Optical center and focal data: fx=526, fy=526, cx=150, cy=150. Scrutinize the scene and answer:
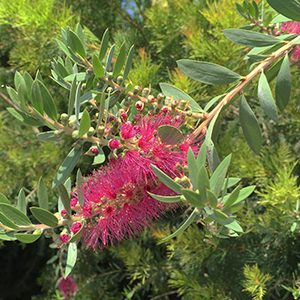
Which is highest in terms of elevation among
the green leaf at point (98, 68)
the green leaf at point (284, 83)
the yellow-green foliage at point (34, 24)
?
the yellow-green foliage at point (34, 24)

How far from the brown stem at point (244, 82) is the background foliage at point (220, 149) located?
0.36 m

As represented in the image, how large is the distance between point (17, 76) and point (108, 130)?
0.13 metres

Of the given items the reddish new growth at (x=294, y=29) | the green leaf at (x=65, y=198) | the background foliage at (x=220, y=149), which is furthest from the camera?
the background foliage at (x=220, y=149)

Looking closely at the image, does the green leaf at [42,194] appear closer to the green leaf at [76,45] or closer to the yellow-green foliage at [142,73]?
the green leaf at [76,45]

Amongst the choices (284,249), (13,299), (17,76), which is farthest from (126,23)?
(13,299)

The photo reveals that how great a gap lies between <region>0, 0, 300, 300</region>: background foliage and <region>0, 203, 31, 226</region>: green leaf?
0.43 m

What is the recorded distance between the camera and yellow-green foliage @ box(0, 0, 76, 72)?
1.24m

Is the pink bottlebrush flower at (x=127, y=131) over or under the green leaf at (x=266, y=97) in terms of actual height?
over

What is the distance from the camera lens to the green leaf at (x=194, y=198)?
0.50 meters

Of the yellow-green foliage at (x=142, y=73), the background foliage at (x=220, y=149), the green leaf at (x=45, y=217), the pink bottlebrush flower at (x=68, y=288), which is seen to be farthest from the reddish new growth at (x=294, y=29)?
the pink bottlebrush flower at (x=68, y=288)

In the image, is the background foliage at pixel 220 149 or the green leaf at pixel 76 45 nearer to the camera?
the green leaf at pixel 76 45

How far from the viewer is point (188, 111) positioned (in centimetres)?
65

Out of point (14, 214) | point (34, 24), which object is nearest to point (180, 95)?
point (14, 214)

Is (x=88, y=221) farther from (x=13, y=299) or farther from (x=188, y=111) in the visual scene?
(x=13, y=299)
